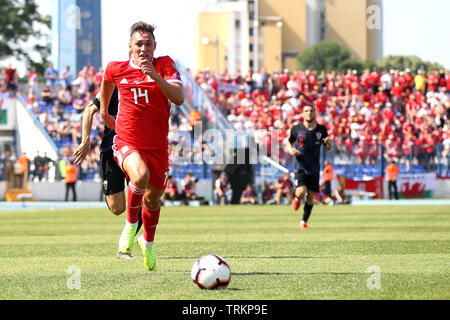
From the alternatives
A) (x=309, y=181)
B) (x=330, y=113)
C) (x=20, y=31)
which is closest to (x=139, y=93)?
(x=309, y=181)

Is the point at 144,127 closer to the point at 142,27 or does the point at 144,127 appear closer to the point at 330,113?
the point at 142,27

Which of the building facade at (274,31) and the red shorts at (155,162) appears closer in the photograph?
the red shorts at (155,162)

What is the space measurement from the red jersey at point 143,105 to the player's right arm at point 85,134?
927mm

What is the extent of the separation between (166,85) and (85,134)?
202 centimetres

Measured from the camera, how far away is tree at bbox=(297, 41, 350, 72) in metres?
132

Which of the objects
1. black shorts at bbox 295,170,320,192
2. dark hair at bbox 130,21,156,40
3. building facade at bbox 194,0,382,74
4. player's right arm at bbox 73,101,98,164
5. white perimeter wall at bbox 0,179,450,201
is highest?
building facade at bbox 194,0,382,74

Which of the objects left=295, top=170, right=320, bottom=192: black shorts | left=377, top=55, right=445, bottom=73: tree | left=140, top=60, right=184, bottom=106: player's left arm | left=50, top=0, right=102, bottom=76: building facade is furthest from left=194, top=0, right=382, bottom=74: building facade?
left=140, top=60, right=184, bottom=106: player's left arm

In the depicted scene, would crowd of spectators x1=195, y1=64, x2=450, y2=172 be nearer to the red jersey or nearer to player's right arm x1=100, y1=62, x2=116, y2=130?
player's right arm x1=100, y1=62, x2=116, y2=130

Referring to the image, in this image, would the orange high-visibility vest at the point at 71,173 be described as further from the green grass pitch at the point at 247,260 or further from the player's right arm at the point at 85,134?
the player's right arm at the point at 85,134

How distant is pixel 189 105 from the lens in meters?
37.3

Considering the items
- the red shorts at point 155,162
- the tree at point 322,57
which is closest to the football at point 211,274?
the red shorts at point 155,162

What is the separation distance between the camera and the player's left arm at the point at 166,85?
8992 mm

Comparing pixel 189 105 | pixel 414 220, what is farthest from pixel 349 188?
pixel 414 220

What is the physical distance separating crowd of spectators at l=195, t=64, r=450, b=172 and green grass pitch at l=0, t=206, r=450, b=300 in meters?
14.3
